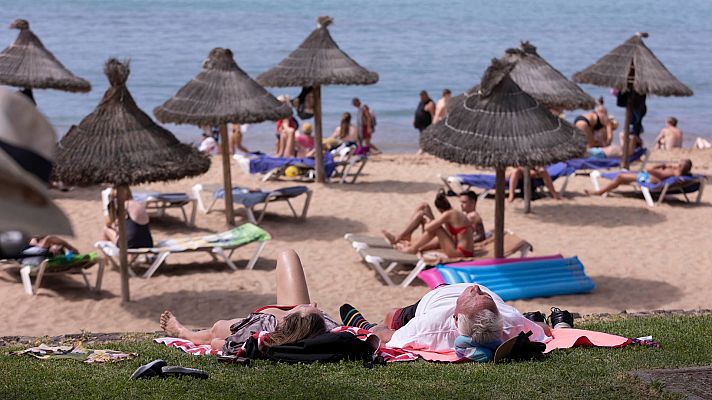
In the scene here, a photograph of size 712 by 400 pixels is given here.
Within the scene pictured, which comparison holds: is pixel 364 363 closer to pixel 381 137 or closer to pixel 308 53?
pixel 308 53

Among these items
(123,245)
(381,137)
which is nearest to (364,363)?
(123,245)

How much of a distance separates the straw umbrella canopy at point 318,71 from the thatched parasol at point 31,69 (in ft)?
9.44

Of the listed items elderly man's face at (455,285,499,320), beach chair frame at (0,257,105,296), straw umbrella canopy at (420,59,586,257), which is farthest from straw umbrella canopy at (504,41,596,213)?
elderly man's face at (455,285,499,320)

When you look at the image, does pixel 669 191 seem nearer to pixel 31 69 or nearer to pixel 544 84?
pixel 544 84

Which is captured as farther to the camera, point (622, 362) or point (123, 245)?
point (123, 245)

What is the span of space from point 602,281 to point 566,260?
59 cm

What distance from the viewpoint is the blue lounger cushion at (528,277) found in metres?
10.1

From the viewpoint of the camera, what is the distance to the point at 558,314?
24.2 ft

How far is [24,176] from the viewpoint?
6.91ft

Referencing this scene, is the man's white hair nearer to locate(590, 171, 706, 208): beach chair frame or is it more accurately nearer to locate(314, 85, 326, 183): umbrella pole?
locate(590, 171, 706, 208): beach chair frame

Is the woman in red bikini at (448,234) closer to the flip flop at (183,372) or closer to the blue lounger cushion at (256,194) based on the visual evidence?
the blue lounger cushion at (256,194)

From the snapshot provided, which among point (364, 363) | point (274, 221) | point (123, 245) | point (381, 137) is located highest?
point (364, 363)

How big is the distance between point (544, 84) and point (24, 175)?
43.8 feet

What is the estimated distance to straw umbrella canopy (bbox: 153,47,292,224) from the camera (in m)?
12.9
